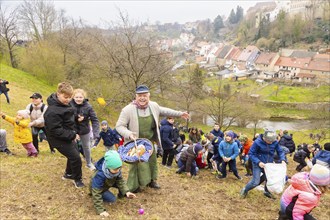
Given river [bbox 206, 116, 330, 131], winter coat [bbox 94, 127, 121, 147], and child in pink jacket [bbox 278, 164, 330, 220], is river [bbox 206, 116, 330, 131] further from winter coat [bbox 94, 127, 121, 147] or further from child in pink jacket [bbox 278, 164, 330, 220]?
child in pink jacket [bbox 278, 164, 330, 220]

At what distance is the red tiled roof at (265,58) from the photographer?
73738 mm

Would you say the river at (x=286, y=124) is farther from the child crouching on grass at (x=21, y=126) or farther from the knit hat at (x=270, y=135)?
the knit hat at (x=270, y=135)

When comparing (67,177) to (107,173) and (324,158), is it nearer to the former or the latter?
(107,173)

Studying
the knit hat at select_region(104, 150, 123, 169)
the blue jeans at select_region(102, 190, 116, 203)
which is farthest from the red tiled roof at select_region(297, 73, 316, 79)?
the knit hat at select_region(104, 150, 123, 169)

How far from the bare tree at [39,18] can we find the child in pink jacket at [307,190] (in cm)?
4149

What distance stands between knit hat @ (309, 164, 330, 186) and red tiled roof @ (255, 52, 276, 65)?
75057 millimetres

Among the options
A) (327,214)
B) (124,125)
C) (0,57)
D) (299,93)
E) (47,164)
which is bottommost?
(299,93)

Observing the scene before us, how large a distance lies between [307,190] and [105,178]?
314 cm

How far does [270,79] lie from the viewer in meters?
64.1

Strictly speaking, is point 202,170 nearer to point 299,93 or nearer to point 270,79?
point 299,93

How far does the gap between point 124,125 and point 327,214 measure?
4888 millimetres

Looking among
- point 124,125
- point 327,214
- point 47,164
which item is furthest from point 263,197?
point 47,164

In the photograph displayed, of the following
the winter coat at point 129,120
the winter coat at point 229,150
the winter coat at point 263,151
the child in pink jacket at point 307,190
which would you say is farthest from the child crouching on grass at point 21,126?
the child in pink jacket at point 307,190

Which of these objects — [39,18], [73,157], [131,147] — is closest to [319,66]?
[39,18]
